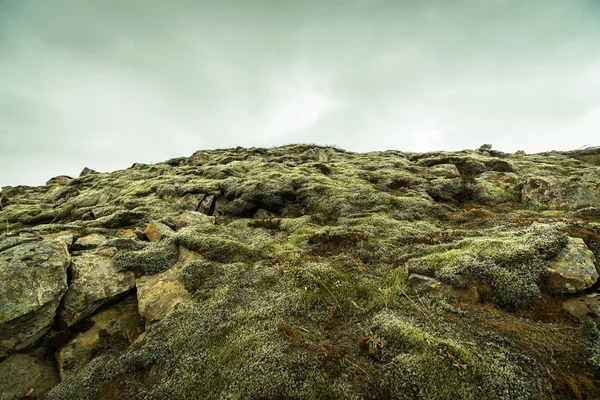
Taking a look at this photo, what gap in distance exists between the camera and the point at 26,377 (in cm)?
690

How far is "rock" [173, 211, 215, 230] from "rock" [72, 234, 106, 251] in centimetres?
347

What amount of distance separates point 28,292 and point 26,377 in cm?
219

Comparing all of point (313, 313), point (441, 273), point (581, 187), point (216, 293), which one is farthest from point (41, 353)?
point (581, 187)

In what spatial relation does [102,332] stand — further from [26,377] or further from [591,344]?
[591,344]

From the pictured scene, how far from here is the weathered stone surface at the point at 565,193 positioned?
13531mm

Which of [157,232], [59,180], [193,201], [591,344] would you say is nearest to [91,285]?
[157,232]

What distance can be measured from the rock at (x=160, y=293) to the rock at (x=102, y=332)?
1.76 ft

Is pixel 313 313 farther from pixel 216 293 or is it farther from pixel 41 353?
pixel 41 353

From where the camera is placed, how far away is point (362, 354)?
598 cm

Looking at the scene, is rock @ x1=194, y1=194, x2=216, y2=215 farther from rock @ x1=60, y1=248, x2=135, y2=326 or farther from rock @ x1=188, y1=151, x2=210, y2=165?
rock @ x1=188, y1=151, x2=210, y2=165

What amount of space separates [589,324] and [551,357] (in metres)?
1.47

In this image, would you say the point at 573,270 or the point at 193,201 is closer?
the point at 573,270

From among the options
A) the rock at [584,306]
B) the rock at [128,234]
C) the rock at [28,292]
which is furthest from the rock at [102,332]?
the rock at [584,306]

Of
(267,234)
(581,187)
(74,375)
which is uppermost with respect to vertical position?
(581,187)
